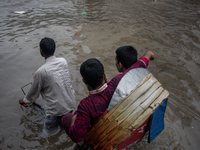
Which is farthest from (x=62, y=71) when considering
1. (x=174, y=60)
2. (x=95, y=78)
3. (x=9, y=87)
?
(x=174, y=60)

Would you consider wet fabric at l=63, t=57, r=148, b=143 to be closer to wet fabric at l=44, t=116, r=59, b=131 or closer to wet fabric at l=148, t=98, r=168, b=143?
wet fabric at l=148, t=98, r=168, b=143

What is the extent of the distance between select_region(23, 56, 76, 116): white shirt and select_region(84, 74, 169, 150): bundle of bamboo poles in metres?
0.85

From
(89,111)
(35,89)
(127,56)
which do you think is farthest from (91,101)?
(35,89)

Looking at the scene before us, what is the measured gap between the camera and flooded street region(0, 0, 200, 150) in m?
2.76

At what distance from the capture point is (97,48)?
529cm

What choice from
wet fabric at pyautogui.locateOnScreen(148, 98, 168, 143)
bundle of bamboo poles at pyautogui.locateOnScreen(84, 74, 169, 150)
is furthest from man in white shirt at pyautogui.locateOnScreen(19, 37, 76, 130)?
wet fabric at pyautogui.locateOnScreen(148, 98, 168, 143)

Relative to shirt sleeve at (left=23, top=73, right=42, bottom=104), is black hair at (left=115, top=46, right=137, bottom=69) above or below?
above

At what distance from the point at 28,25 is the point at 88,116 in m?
6.61

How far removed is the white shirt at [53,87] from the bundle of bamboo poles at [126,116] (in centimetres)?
85

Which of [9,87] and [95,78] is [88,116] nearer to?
[95,78]

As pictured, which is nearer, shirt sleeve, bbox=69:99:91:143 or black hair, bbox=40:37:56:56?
shirt sleeve, bbox=69:99:91:143

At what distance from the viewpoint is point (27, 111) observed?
318 centimetres

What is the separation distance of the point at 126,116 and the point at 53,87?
3.89 feet

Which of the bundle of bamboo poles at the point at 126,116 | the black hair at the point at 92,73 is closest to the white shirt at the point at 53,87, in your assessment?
the black hair at the point at 92,73
